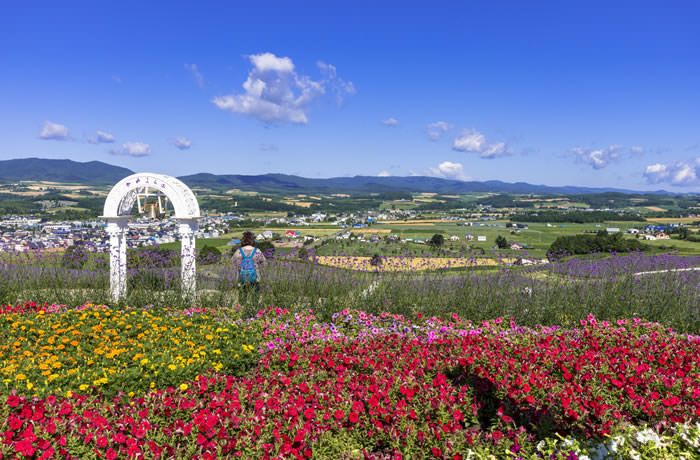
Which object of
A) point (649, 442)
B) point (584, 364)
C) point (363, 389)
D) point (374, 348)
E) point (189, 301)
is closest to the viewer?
point (649, 442)

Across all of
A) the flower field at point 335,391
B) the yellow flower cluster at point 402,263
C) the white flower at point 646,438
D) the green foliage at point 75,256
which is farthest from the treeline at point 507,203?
the white flower at point 646,438

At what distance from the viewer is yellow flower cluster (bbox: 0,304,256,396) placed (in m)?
3.65

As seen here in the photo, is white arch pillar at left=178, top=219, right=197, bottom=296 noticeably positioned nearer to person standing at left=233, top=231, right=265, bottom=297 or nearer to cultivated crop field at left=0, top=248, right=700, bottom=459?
cultivated crop field at left=0, top=248, right=700, bottom=459

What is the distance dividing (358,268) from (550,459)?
19.0 ft

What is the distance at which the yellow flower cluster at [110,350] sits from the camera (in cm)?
365

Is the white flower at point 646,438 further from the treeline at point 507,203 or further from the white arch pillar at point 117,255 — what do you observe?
the treeline at point 507,203

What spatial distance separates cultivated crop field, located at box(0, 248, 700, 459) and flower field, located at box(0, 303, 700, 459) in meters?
0.02

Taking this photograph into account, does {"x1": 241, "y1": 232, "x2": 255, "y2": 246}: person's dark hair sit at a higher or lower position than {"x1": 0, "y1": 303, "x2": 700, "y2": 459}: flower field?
higher

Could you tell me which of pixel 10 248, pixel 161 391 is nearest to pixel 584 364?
pixel 161 391

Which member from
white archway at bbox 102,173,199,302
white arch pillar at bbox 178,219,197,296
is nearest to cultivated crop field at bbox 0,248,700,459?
white arch pillar at bbox 178,219,197,296

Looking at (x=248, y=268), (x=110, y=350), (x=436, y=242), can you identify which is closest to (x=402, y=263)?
(x=248, y=268)

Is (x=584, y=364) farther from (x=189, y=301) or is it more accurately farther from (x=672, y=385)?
(x=189, y=301)

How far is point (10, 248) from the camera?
323 inches

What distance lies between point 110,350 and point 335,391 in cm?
260
